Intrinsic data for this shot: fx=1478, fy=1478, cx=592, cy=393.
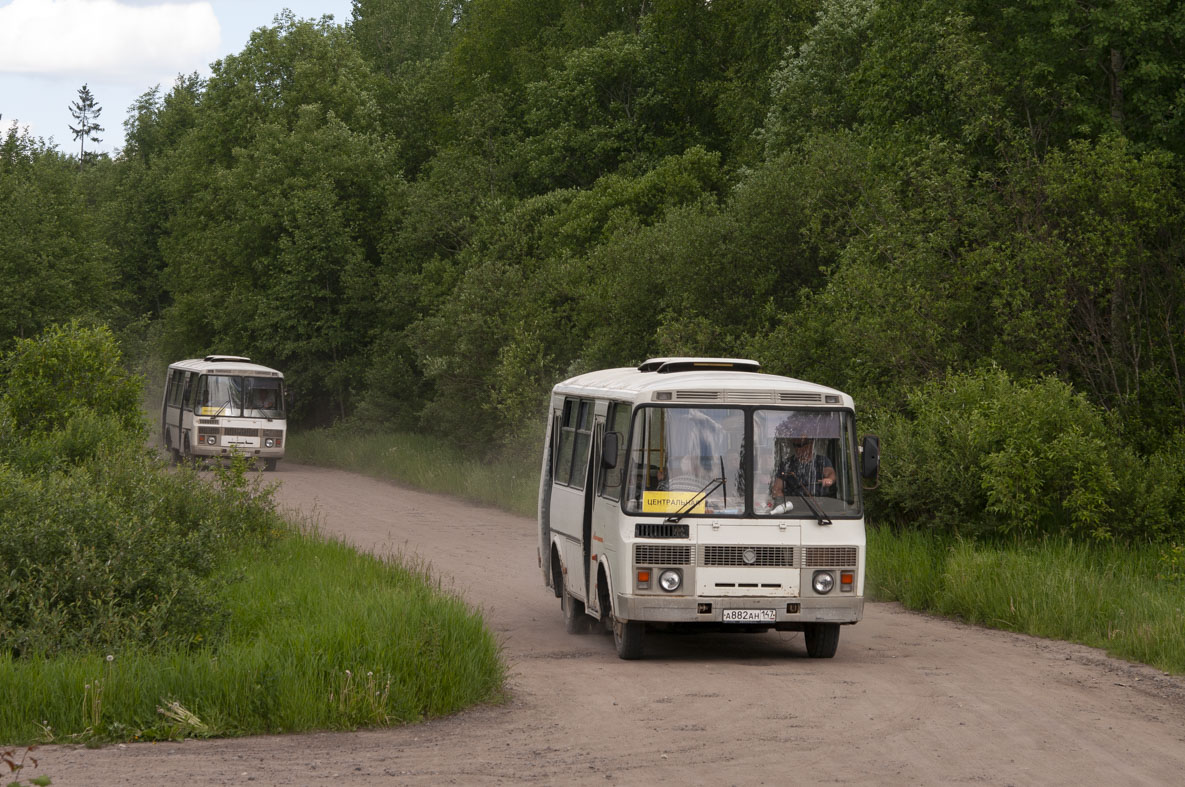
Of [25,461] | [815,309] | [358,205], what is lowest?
[25,461]

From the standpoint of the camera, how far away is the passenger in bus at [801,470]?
13305 mm

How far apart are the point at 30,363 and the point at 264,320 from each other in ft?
86.7

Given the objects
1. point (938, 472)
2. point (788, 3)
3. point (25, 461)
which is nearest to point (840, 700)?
point (938, 472)

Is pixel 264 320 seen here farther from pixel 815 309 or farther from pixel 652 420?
pixel 652 420

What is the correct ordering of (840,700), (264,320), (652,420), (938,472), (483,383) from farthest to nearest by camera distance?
(264,320)
(483,383)
(938,472)
(652,420)
(840,700)

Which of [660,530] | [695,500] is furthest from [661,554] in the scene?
[695,500]

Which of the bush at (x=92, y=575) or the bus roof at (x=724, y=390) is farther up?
the bus roof at (x=724, y=390)

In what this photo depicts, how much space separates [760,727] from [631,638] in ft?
10.8

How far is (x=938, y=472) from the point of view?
18.9 meters

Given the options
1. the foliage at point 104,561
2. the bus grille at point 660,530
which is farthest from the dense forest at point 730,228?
the foliage at point 104,561

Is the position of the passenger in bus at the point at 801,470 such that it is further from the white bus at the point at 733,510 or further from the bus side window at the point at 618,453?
the bus side window at the point at 618,453

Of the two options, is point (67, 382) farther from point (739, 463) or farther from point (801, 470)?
point (801, 470)

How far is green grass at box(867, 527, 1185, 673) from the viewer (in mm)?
14094

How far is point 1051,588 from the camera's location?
51.8 feet
